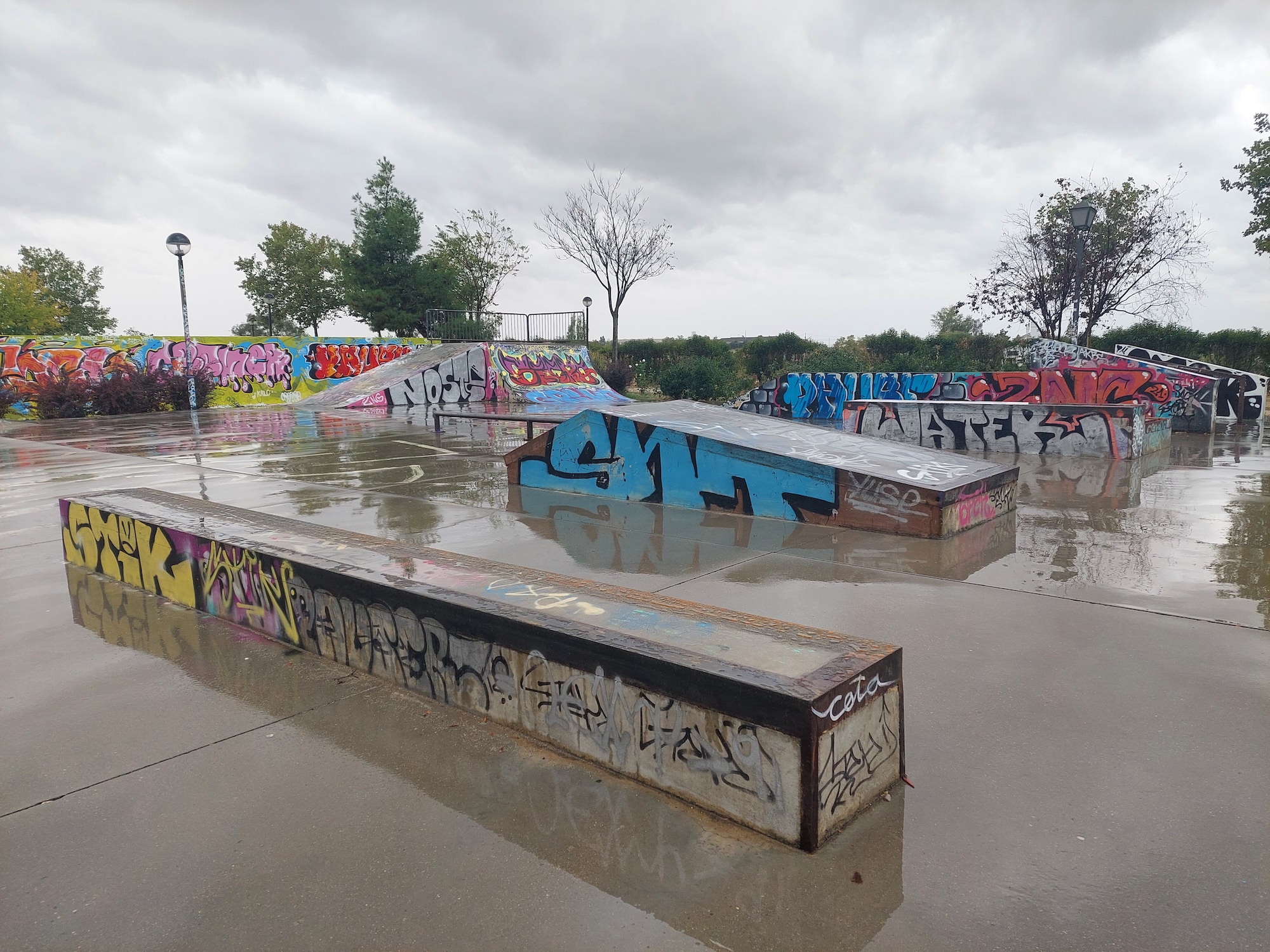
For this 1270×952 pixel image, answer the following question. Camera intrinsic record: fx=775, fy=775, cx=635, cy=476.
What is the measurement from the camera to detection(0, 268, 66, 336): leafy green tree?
47.9 m

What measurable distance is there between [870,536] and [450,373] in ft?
74.6

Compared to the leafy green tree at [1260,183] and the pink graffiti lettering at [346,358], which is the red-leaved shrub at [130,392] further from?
the leafy green tree at [1260,183]

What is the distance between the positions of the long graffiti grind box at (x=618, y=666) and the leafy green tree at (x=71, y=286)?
2937 inches

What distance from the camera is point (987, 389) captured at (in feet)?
67.7

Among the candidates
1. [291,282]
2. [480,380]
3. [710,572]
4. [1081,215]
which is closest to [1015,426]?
[1081,215]

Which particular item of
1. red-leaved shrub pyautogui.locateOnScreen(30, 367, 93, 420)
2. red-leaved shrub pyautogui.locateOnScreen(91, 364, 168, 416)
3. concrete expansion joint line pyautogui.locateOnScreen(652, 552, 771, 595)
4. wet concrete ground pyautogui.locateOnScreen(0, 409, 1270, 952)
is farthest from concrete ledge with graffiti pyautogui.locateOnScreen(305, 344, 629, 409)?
wet concrete ground pyautogui.locateOnScreen(0, 409, 1270, 952)

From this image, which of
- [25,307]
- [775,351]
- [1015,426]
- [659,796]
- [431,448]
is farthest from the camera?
[25,307]

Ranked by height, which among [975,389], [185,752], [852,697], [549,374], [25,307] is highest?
[25,307]

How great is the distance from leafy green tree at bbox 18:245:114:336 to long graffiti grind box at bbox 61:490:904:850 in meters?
74.6

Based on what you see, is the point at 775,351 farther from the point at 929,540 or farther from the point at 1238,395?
the point at 929,540

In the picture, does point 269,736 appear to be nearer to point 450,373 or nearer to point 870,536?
point 870,536

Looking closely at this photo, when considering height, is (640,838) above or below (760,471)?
below

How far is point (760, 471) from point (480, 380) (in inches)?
874

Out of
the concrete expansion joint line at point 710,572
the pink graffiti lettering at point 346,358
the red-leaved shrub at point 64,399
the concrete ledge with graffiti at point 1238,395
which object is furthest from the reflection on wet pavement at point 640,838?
the pink graffiti lettering at point 346,358
